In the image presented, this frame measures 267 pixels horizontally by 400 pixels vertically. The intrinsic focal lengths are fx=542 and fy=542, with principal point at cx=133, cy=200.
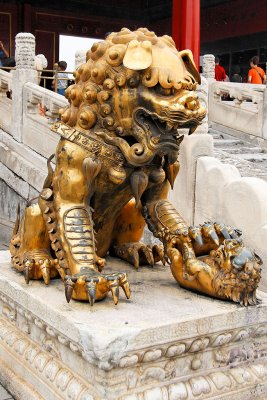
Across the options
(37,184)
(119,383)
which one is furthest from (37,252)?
(37,184)

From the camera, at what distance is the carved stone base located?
1.81 metres

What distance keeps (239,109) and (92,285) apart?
7.12 meters

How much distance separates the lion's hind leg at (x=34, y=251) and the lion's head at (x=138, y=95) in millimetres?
489

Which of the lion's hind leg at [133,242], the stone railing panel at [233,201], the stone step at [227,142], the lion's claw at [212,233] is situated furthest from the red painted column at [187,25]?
the lion's claw at [212,233]

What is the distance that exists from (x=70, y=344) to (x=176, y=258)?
590 millimetres

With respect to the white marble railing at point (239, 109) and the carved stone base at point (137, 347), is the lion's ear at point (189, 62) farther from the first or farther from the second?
the white marble railing at point (239, 109)

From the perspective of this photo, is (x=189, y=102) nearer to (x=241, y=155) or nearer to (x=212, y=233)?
(x=212, y=233)

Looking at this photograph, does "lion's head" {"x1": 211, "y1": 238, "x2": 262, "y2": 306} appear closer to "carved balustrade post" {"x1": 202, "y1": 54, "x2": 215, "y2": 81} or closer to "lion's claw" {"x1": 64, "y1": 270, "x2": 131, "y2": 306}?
"lion's claw" {"x1": 64, "y1": 270, "x2": 131, "y2": 306}

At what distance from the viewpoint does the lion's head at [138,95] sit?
200cm

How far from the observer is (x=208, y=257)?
7.39ft

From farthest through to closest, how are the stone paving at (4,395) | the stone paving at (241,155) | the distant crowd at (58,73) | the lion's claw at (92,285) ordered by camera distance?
the distant crowd at (58,73) → the stone paving at (241,155) → the stone paving at (4,395) → the lion's claw at (92,285)

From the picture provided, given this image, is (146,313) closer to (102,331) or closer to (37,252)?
(102,331)

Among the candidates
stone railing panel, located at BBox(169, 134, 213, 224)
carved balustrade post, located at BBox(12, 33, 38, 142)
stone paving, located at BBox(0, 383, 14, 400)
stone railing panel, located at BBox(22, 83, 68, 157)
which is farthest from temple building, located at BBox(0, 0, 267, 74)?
stone paving, located at BBox(0, 383, 14, 400)

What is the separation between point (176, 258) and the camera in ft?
7.42
